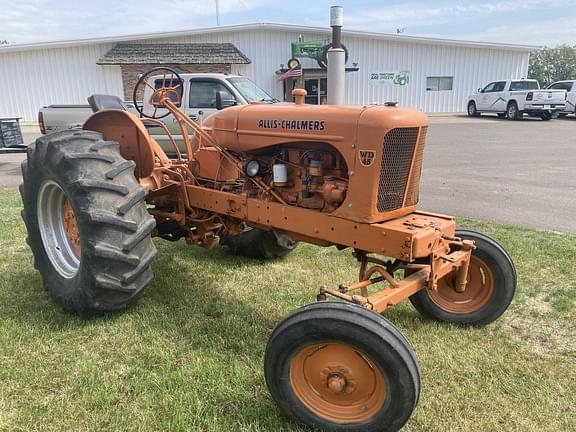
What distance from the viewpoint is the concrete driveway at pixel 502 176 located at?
6.36 metres

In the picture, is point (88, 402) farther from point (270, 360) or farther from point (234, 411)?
point (270, 360)

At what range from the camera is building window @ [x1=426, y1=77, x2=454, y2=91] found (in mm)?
25000

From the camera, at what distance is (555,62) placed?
6109 centimetres

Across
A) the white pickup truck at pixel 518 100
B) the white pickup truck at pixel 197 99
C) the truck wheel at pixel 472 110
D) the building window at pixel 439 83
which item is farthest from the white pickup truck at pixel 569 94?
the white pickup truck at pixel 197 99

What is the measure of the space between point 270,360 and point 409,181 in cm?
127

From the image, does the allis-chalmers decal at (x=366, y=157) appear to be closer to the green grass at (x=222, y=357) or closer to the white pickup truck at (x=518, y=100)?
the green grass at (x=222, y=357)

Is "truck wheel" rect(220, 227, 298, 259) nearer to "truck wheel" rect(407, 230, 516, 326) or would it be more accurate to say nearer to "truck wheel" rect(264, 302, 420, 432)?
"truck wheel" rect(407, 230, 516, 326)

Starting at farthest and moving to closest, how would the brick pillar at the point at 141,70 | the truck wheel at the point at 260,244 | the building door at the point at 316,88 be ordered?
the building door at the point at 316,88 → the brick pillar at the point at 141,70 → the truck wheel at the point at 260,244

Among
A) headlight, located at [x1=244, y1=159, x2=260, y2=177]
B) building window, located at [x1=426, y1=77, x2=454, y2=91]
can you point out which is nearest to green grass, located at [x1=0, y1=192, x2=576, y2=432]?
headlight, located at [x1=244, y1=159, x2=260, y2=177]

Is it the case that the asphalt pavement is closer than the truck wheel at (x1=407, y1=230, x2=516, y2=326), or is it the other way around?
→ the truck wheel at (x1=407, y1=230, x2=516, y2=326)

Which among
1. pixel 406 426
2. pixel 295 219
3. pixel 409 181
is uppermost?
pixel 409 181

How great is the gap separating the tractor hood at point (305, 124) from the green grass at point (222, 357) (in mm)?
1244

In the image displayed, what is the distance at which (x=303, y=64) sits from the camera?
2264 centimetres

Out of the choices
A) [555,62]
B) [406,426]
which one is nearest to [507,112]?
[406,426]
